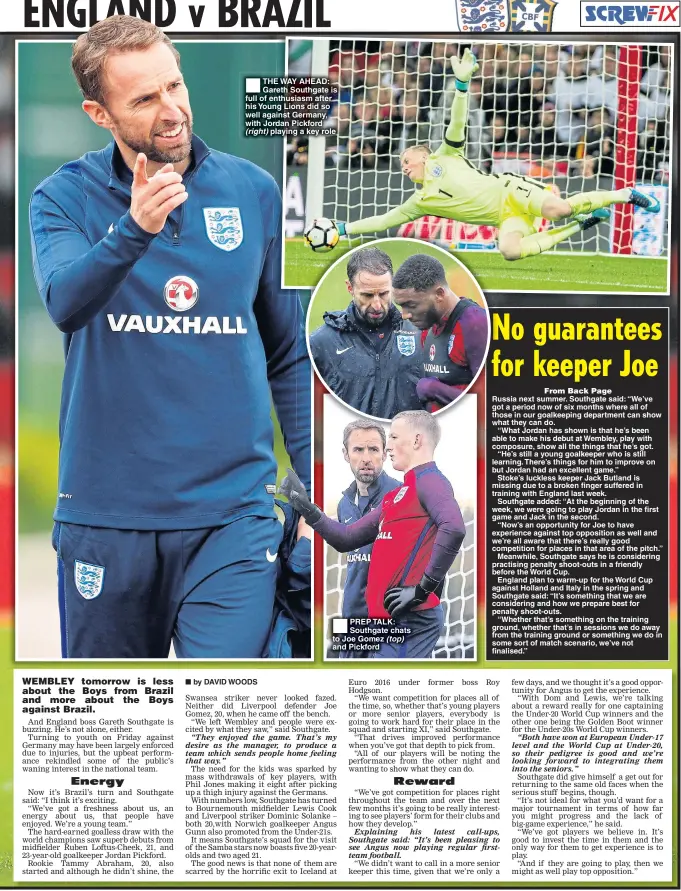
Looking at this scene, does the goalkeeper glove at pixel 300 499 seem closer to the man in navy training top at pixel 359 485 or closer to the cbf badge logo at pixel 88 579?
the man in navy training top at pixel 359 485

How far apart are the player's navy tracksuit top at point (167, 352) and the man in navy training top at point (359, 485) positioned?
14.6 inches

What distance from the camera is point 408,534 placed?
454 centimetres

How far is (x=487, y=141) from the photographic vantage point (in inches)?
179

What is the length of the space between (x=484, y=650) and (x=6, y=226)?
8.81 feet

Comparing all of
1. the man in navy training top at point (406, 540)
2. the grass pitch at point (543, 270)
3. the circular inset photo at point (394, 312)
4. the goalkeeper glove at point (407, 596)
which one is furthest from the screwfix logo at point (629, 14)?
the goalkeeper glove at point (407, 596)

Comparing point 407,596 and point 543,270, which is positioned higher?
point 543,270

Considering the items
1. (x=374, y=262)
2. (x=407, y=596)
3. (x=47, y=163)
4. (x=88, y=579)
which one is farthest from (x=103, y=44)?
(x=407, y=596)

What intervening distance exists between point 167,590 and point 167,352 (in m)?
0.98

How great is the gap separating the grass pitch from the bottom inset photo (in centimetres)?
52

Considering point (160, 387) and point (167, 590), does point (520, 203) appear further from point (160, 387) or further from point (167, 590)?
point (167, 590)

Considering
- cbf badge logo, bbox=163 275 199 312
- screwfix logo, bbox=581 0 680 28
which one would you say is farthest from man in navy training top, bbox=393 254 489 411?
screwfix logo, bbox=581 0 680 28

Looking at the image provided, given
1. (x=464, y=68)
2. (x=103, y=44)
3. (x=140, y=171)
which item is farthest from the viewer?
(x=464, y=68)
